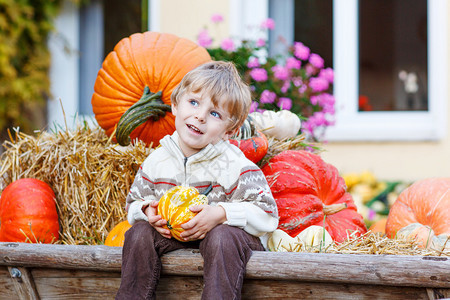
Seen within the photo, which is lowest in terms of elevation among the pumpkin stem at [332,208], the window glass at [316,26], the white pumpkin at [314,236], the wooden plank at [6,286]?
the wooden plank at [6,286]

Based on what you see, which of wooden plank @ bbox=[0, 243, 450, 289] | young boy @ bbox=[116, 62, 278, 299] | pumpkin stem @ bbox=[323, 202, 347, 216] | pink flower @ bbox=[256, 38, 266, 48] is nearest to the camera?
wooden plank @ bbox=[0, 243, 450, 289]

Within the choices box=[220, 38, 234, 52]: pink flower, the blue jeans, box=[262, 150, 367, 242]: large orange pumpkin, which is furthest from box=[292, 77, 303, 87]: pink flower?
the blue jeans

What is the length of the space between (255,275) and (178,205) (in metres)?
0.33

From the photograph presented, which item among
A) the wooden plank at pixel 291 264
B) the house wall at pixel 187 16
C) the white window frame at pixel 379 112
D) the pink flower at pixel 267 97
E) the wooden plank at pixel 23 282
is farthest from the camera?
the house wall at pixel 187 16

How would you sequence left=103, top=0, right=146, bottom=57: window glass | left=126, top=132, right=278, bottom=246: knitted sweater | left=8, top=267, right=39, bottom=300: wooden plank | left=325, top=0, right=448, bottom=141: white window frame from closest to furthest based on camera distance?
left=126, top=132, right=278, bottom=246: knitted sweater, left=8, top=267, right=39, bottom=300: wooden plank, left=325, top=0, right=448, bottom=141: white window frame, left=103, top=0, right=146, bottom=57: window glass

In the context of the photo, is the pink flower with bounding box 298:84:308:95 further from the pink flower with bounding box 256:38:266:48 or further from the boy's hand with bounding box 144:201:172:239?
the boy's hand with bounding box 144:201:172:239

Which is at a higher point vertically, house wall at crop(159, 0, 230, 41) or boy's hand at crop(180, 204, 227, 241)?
house wall at crop(159, 0, 230, 41)

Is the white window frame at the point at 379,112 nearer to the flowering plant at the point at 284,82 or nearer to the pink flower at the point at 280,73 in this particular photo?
the flowering plant at the point at 284,82

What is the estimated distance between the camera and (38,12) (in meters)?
6.02

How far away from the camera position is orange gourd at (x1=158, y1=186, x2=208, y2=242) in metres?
1.80

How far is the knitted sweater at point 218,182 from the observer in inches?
73.5

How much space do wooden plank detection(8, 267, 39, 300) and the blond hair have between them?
2.64 feet

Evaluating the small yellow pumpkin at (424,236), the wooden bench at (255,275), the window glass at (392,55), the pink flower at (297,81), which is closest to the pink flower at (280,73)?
the pink flower at (297,81)

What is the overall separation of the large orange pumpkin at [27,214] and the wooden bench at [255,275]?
37 centimetres
